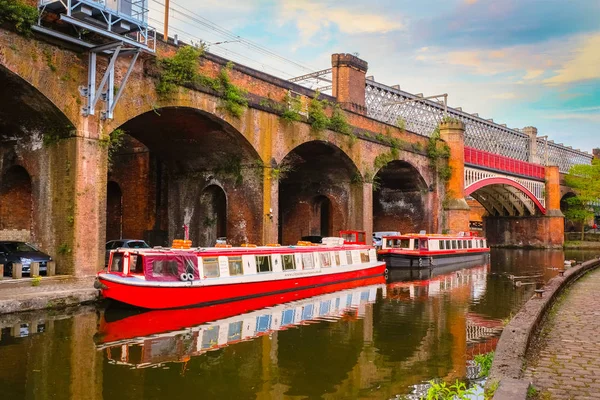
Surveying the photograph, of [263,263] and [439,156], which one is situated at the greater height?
[439,156]

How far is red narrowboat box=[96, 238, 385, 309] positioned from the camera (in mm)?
11422

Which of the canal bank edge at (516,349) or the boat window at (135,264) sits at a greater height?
the boat window at (135,264)

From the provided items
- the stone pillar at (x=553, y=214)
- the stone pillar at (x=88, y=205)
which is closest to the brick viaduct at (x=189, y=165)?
the stone pillar at (x=88, y=205)

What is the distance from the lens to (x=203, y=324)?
34.4ft

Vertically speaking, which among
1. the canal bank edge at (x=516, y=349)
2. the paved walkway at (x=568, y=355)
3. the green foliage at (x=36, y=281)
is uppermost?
the green foliage at (x=36, y=281)

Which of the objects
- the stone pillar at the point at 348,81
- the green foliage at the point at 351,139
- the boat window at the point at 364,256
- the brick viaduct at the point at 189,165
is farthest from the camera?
the stone pillar at the point at 348,81

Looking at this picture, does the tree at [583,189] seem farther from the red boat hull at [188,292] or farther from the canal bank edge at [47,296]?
the canal bank edge at [47,296]

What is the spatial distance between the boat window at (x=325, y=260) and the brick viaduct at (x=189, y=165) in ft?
8.38

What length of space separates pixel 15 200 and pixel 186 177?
22.0 ft

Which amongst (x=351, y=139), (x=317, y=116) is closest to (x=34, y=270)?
(x=317, y=116)

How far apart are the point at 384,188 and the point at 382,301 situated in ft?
57.7

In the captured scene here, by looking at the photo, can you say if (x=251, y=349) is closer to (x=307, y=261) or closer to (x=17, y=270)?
(x=17, y=270)

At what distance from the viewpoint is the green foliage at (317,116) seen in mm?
20328

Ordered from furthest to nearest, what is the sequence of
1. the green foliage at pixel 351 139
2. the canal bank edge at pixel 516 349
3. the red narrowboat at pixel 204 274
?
the green foliage at pixel 351 139 < the red narrowboat at pixel 204 274 < the canal bank edge at pixel 516 349
